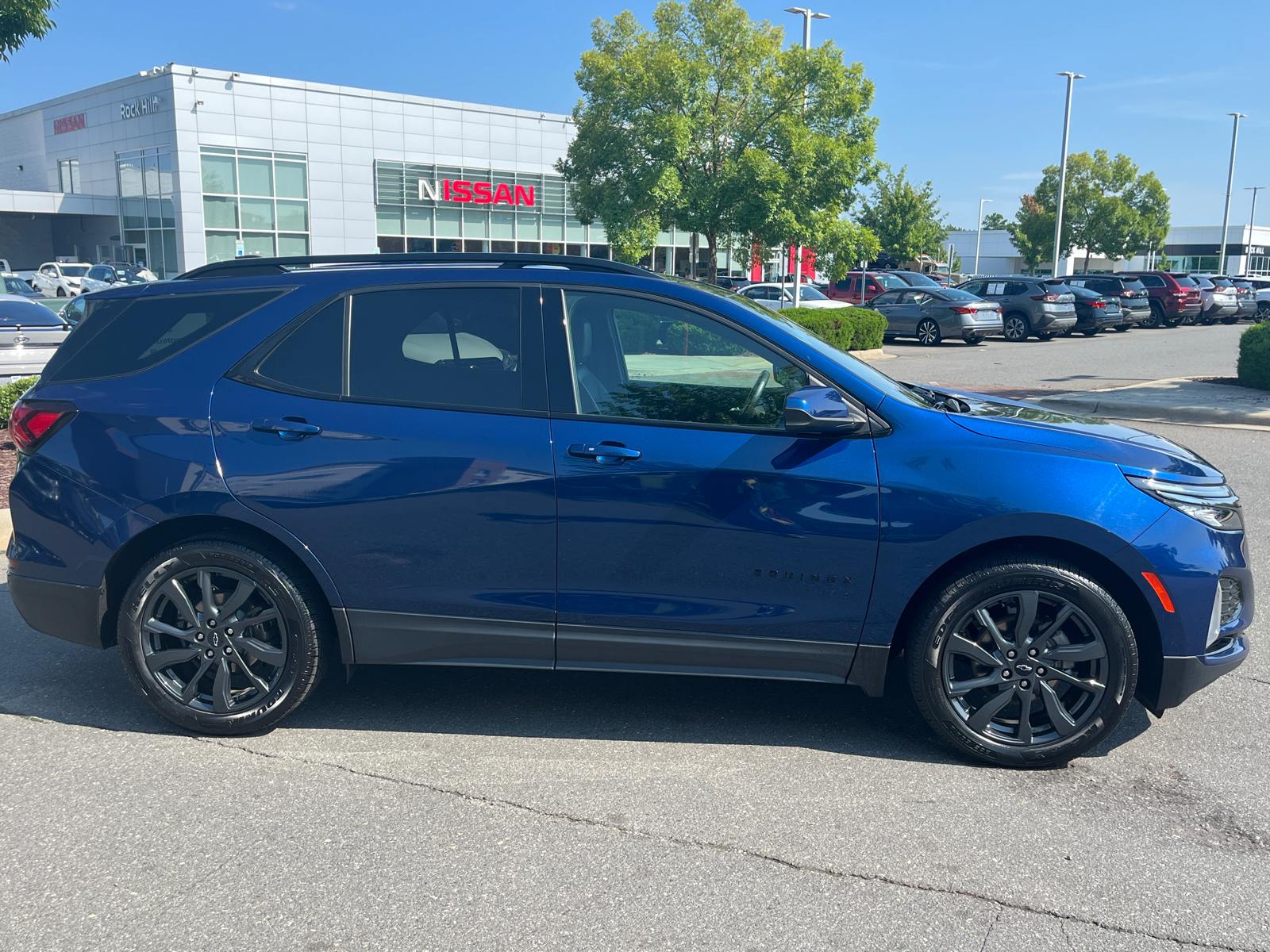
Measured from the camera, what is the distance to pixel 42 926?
2.84m

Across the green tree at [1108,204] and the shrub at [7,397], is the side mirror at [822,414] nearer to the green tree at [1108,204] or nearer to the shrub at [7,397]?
the shrub at [7,397]

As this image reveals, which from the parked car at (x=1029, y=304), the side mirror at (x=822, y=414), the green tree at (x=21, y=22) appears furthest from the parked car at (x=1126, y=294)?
the side mirror at (x=822, y=414)

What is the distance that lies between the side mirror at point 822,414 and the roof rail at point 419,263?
83 cm

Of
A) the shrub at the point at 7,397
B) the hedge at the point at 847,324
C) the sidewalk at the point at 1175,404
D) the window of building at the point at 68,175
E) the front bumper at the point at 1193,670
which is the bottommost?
the sidewalk at the point at 1175,404

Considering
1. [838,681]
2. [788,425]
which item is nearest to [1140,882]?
[838,681]

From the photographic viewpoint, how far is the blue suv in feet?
12.0

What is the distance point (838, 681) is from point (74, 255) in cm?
5997

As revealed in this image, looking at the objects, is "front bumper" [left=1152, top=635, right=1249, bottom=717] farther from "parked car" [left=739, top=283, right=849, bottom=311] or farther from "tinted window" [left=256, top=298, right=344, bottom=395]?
"parked car" [left=739, top=283, right=849, bottom=311]

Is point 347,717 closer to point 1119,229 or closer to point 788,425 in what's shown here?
point 788,425

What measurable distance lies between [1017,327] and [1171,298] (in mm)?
10474

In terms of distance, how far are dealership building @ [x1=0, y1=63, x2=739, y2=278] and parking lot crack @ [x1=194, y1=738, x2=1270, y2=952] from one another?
38255 mm

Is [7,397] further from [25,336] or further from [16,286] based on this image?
[16,286]

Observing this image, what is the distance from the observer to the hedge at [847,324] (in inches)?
842

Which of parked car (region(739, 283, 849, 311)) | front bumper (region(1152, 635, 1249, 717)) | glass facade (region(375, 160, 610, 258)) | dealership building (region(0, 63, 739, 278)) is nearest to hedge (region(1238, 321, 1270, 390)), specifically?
parked car (region(739, 283, 849, 311))
